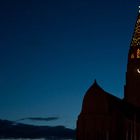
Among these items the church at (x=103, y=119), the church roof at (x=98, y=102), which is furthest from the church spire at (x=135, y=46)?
the church roof at (x=98, y=102)

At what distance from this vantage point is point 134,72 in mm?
51062

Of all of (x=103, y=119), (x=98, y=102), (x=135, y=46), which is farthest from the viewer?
(x=135, y=46)

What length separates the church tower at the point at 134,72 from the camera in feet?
166

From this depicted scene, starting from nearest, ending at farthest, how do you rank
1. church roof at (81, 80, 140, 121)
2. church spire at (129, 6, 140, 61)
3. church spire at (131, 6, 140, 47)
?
church roof at (81, 80, 140, 121) → church spire at (129, 6, 140, 61) → church spire at (131, 6, 140, 47)

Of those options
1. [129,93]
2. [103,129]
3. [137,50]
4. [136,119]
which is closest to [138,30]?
[137,50]

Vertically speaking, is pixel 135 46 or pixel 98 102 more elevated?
pixel 135 46

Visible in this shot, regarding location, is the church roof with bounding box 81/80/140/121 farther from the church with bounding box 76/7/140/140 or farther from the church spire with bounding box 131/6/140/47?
the church spire with bounding box 131/6/140/47

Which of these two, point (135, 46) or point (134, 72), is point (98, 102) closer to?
point (134, 72)

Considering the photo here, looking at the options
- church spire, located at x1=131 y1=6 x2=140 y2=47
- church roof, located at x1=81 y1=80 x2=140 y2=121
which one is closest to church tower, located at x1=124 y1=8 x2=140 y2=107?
church spire, located at x1=131 y1=6 x2=140 y2=47

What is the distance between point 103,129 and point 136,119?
15.7 ft

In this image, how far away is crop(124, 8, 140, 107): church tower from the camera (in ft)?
166

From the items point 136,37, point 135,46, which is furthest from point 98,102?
point 136,37

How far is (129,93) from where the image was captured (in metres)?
52.0

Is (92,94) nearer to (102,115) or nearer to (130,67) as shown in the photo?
(102,115)
